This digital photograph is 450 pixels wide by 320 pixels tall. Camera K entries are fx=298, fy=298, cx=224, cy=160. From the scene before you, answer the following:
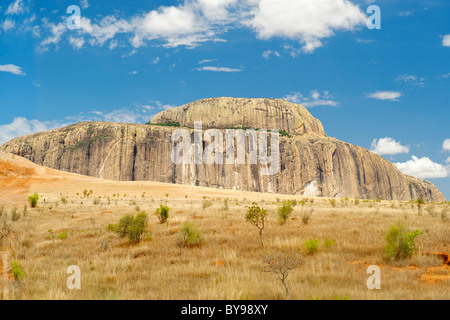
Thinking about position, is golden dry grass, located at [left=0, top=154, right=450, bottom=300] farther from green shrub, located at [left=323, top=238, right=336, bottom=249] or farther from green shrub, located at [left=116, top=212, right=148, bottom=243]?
green shrub, located at [left=116, top=212, right=148, bottom=243]

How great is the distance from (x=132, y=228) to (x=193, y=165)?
115958mm

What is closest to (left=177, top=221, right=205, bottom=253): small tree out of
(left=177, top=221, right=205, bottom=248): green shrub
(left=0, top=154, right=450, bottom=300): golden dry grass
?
(left=177, top=221, right=205, bottom=248): green shrub

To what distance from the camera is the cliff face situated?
127m

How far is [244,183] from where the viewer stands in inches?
5020

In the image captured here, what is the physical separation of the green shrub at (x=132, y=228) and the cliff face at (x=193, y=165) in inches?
4416

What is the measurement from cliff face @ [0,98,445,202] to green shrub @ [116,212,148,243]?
112166mm

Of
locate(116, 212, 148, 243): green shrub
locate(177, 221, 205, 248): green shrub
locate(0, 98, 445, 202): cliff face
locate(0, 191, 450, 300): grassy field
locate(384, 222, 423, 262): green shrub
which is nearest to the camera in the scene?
locate(0, 191, 450, 300): grassy field

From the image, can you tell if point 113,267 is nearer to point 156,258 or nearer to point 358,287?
point 156,258

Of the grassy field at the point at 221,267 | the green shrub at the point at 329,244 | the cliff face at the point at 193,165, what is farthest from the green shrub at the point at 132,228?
the cliff face at the point at 193,165

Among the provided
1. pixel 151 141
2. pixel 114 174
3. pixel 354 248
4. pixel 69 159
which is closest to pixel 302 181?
pixel 151 141

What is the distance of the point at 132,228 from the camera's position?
1214cm

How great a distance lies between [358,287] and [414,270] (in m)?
2.46

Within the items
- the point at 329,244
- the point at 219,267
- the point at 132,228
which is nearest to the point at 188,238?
the point at 132,228
